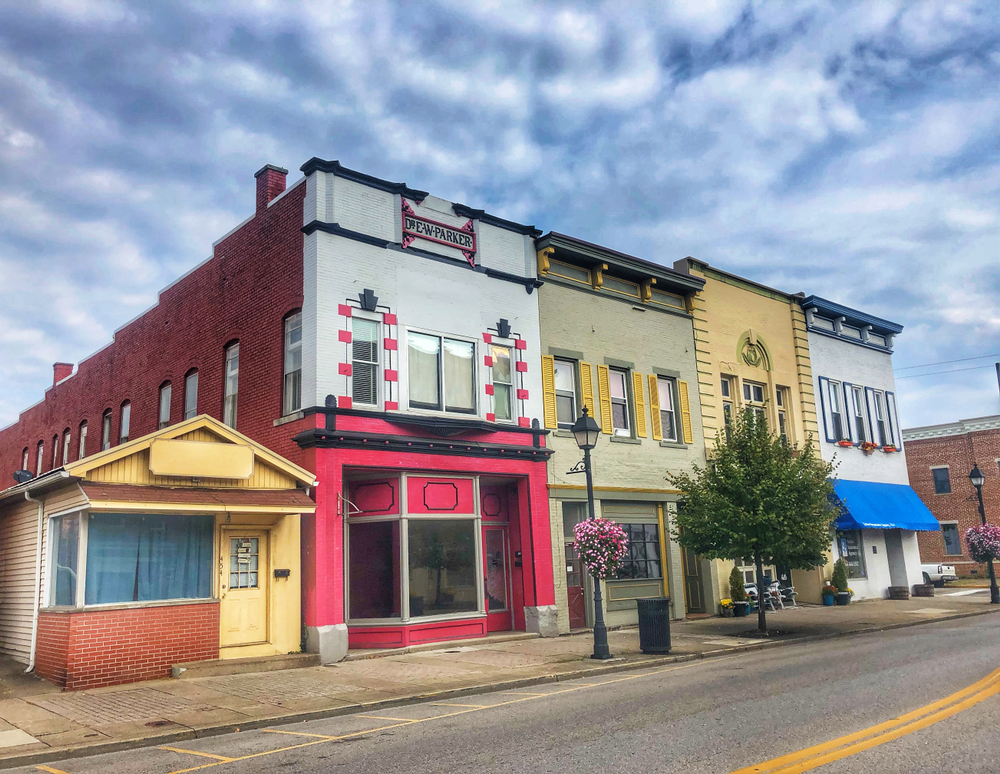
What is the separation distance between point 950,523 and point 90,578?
44648 mm

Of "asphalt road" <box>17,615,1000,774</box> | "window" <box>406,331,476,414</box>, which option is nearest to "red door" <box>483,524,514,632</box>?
"window" <box>406,331,476,414</box>

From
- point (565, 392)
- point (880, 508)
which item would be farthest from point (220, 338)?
point (880, 508)

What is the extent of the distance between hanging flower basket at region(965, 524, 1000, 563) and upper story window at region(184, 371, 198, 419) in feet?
78.7

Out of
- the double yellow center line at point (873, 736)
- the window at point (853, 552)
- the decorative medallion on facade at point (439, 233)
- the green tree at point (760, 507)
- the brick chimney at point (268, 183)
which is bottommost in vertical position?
the double yellow center line at point (873, 736)

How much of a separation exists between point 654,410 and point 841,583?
9.59 meters

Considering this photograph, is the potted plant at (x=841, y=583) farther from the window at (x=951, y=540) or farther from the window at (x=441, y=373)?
the window at (x=951, y=540)

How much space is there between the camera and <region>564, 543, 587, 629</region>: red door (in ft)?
64.1

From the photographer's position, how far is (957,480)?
44750 mm

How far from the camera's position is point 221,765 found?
7.59 m

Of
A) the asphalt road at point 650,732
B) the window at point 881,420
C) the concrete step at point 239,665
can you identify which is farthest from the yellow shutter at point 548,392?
the window at point 881,420

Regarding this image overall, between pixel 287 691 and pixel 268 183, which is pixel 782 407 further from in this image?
pixel 287 691

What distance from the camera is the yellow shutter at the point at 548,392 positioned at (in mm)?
19797

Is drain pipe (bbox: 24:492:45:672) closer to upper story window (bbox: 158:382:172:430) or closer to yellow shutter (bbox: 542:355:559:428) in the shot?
upper story window (bbox: 158:382:172:430)

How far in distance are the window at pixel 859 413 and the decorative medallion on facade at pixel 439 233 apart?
686 inches
